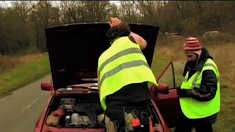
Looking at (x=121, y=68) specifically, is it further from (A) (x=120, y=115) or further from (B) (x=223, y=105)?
(B) (x=223, y=105)

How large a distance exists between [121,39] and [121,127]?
878mm

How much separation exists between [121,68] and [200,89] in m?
1.48

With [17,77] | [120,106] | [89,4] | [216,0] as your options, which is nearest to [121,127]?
[120,106]

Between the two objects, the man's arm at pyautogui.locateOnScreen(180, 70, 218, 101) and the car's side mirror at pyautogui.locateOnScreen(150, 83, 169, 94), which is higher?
the man's arm at pyautogui.locateOnScreen(180, 70, 218, 101)

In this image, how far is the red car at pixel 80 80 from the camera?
14.9 ft

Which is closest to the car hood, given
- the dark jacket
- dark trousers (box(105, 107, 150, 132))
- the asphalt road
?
the dark jacket

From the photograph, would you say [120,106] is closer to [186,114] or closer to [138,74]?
[138,74]

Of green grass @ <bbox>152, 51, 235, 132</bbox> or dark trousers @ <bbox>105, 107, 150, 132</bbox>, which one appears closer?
dark trousers @ <bbox>105, 107, 150, 132</bbox>

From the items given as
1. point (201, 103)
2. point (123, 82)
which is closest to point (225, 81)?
point (201, 103)

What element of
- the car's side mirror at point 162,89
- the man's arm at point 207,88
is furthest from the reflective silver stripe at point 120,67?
the car's side mirror at point 162,89

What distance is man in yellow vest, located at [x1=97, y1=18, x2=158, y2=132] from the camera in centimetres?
332

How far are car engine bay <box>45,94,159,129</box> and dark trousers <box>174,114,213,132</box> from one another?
0.57 meters

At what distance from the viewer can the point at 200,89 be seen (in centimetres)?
438

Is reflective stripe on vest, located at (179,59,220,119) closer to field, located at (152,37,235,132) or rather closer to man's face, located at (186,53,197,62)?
man's face, located at (186,53,197,62)
